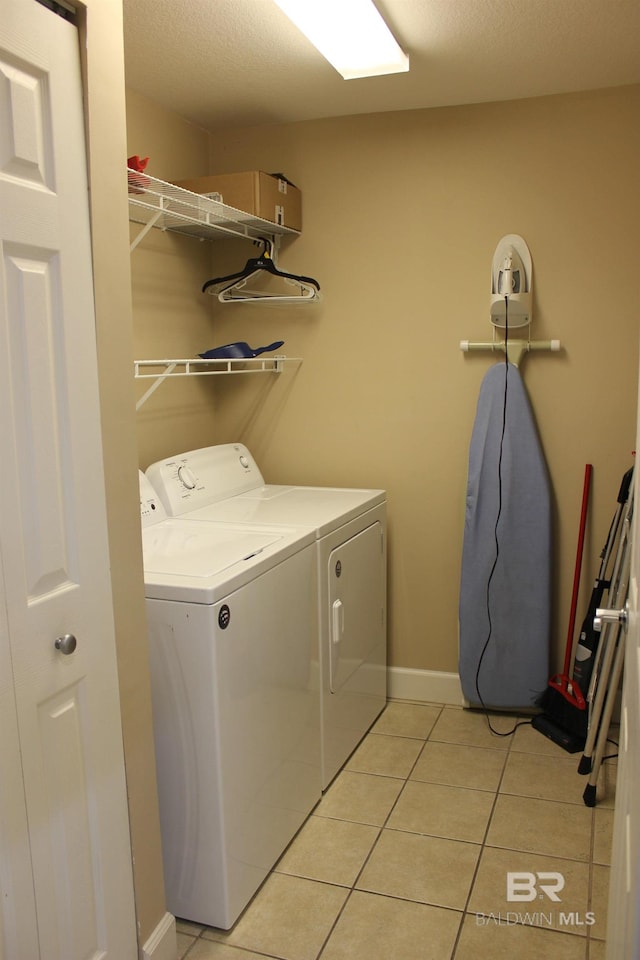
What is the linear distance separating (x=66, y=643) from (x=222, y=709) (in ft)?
1.84

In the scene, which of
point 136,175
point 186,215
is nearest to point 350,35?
point 136,175

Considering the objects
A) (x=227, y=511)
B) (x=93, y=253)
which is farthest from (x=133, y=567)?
(x=227, y=511)

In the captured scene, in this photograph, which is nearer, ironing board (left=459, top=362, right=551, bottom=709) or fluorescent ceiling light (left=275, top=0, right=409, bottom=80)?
fluorescent ceiling light (left=275, top=0, right=409, bottom=80)

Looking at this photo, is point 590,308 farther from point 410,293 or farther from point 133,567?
point 133,567

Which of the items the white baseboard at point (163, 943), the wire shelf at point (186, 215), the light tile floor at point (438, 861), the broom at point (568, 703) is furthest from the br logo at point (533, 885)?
the wire shelf at point (186, 215)

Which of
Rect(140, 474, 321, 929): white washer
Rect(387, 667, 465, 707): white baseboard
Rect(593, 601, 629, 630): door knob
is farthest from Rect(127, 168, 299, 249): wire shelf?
Rect(387, 667, 465, 707): white baseboard

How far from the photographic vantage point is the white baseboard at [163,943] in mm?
1786

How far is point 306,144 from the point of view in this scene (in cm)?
316

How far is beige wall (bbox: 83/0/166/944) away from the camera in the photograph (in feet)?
4.98

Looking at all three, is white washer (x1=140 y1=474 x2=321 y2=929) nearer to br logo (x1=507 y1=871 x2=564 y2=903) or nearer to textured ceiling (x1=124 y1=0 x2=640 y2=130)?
br logo (x1=507 y1=871 x2=564 y2=903)

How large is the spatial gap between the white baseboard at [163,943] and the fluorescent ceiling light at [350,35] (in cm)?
233

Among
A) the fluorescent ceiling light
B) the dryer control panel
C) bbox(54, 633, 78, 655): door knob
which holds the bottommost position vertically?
bbox(54, 633, 78, 655): door knob

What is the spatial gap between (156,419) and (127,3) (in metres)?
1.38

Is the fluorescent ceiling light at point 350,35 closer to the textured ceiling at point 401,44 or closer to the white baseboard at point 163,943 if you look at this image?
the textured ceiling at point 401,44
